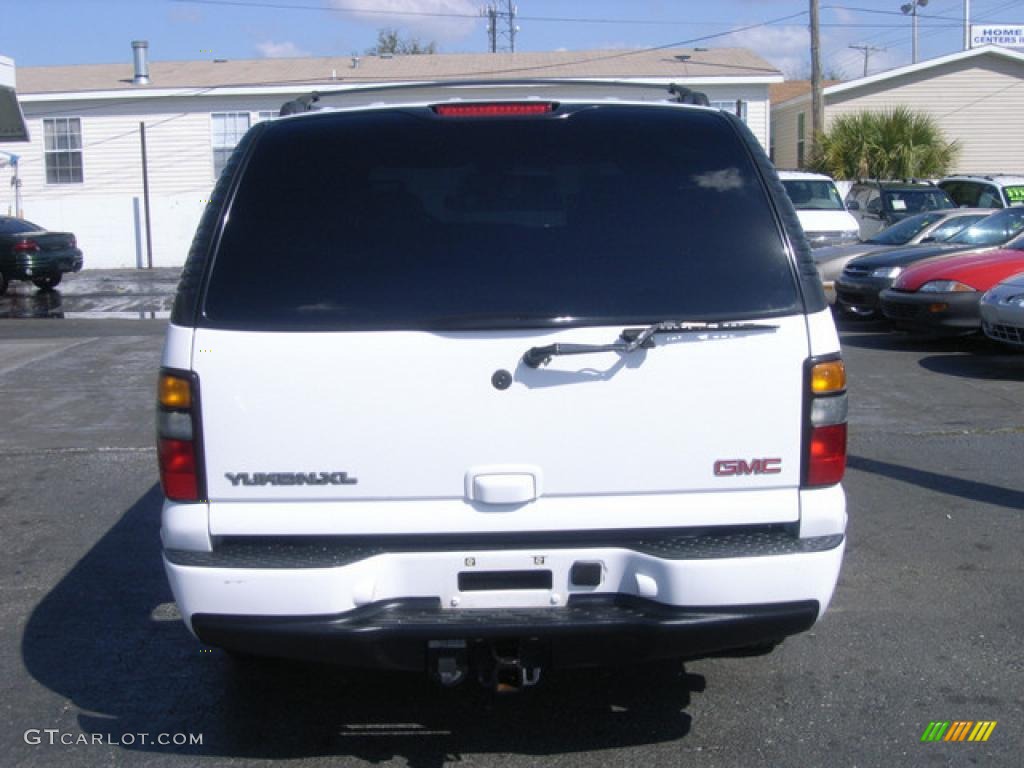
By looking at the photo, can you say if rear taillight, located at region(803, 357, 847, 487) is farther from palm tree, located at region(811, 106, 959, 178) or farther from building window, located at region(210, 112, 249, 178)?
building window, located at region(210, 112, 249, 178)

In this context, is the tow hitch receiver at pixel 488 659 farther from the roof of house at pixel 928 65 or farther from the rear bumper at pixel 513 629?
the roof of house at pixel 928 65

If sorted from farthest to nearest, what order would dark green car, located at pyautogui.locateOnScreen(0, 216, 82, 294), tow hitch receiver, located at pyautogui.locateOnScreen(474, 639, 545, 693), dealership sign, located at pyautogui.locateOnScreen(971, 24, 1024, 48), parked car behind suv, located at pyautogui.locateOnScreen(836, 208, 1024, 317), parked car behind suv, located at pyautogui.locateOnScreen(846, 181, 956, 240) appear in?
dealership sign, located at pyautogui.locateOnScreen(971, 24, 1024, 48)
dark green car, located at pyautogui.locateOnScreen(0, 216, 82, 294)
parked car behind suv, located at pyautogui.locateOnScreen(846, 181, 956, 240)
parked car behind suv, located at pyautogui.locateOnScreen(836, 208, 1024, 317)
tow hitch receiver, located at pyautogui.locateOnScreen(474, 639, 545, 693)

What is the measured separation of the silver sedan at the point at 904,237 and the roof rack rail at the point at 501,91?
11600 mm

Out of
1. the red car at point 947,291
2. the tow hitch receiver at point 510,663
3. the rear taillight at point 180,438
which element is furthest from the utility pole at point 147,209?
the tow hitch receiver at point 510,663

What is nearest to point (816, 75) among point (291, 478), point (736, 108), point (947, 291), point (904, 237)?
point (904, 237)

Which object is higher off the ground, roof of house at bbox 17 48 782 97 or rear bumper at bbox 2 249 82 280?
roof of house at bbox 17 48 782 97

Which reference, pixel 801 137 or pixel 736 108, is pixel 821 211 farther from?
pixel 801 137

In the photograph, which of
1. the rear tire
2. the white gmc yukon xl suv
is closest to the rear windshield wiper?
the white gmc yukon xl suv

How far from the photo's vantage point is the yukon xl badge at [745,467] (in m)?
3.53

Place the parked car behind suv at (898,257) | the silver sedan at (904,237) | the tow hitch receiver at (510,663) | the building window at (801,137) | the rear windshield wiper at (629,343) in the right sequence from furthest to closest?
the building window at (801,137), the silver sedan at (904,237), the parked car behind suv at (898,257), the tow hitch receiver at (510,663), the rear windshield wiper at (629,343)

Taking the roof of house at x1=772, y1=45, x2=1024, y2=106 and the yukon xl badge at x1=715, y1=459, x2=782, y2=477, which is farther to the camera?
the roof of house at x1=772, y1=45, x2=1024, y2=106

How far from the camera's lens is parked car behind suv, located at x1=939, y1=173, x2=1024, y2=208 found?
20.3 metres
